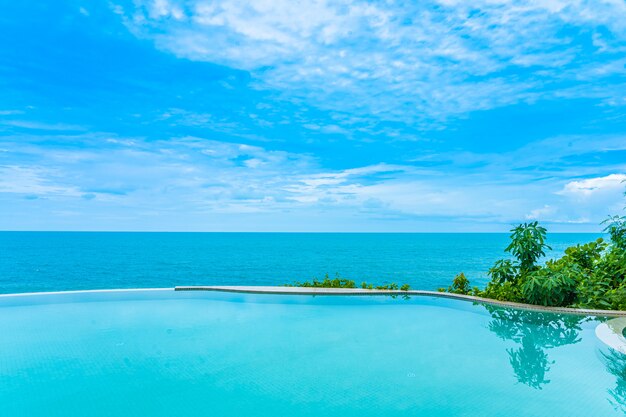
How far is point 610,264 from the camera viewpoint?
29.2 ft

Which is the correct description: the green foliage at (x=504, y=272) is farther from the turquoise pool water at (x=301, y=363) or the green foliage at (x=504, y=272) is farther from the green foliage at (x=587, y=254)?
the green foliage at (x=587, y=254)

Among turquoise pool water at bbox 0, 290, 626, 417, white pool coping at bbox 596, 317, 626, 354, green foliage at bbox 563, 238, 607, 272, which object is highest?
green foliage at bbox 563, 238, 607, 272

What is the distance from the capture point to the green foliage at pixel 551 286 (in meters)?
8.19

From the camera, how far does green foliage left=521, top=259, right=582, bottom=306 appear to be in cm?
819

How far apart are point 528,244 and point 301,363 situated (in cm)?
579

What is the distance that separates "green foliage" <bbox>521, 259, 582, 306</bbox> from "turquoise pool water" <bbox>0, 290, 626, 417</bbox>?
478 mm

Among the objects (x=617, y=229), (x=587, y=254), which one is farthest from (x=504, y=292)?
(x=617, y=229)

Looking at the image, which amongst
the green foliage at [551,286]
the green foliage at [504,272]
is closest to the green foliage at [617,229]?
the green foliage at [551,286]

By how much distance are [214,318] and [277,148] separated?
1156 centimetres

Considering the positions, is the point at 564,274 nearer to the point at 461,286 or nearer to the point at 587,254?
the point at 587,254

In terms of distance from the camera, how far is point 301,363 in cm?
546

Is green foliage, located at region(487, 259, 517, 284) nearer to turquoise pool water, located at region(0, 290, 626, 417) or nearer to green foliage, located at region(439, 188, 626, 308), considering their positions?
green foliage, located at region(439, 188, 626, 308)

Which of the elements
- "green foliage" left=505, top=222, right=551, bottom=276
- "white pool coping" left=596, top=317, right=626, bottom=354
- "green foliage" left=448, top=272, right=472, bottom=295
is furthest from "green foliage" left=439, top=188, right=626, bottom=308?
"white pool coping" left=596, top=317, right=626, bottom=354

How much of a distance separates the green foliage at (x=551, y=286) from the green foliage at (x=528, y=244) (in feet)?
0.94
